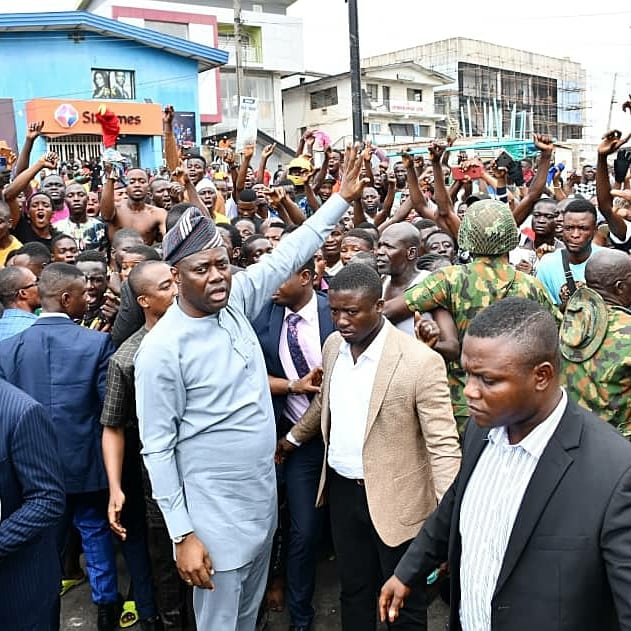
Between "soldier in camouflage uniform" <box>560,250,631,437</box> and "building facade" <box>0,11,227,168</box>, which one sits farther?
"building facade" <box>0,11,227,168</box>

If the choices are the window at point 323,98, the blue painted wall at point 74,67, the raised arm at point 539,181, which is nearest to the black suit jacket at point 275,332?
the raised arm at point 539,181

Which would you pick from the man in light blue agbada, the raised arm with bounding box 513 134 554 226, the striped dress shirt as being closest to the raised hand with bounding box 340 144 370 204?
the man in light blue agbada

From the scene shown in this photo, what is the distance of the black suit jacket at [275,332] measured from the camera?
3.59 m

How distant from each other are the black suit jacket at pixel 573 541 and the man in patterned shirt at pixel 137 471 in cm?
195

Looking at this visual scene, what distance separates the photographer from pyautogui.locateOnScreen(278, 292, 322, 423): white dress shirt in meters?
3.58

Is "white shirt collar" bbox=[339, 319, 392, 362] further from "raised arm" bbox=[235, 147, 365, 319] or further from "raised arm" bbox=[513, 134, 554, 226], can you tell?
"raised arm" bbox=[513, 134, 554, 226]

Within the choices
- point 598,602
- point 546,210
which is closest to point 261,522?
point 598,602

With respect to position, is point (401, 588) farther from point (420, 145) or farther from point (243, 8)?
point (243, 8)

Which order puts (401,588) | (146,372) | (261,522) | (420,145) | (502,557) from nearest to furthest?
1. (502,557)
2. (401,588)
3. (146,372)
4. (261,522)
5. (420,145)

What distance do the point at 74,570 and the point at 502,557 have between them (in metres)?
3.37

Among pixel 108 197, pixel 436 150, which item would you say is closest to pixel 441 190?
pixel 436 150

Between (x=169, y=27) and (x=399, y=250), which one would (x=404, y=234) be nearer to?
(x=399, y=250)

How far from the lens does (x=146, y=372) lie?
253 centimetres

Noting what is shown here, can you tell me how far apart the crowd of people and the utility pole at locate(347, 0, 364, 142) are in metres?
8.58
